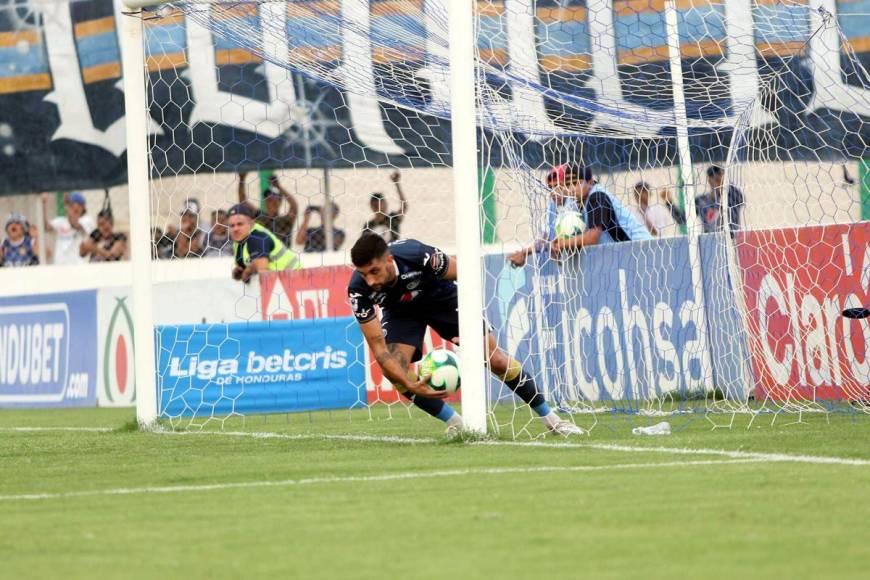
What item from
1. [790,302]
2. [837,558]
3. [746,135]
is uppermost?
[746,135]

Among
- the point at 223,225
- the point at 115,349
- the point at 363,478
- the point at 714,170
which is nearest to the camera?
the point at 363,478

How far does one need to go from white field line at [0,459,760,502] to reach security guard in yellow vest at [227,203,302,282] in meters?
8.31

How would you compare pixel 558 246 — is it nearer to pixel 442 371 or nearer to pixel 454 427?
pixel 454 427

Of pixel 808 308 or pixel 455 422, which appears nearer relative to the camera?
pixel 455 422

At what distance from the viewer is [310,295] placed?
15125mm

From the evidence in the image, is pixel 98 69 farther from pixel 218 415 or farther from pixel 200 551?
pixel 200 551

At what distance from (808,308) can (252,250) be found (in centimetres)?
594

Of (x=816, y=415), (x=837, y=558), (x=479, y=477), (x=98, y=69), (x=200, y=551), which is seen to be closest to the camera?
(x=837, y=558)

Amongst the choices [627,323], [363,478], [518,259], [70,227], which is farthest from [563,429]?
[70,227]

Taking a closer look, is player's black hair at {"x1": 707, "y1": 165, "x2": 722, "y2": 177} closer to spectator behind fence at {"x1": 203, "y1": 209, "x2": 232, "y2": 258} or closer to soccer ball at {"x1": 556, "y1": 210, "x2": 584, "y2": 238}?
soccer ball at {"x1": 556, "y1": 210, "x2": 584, "y2": 238}

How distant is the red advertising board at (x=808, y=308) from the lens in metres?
11.4

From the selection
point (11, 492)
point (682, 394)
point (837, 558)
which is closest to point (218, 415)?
point (682, 394)

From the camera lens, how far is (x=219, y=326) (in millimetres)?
13266

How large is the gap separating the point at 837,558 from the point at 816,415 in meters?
6.39
